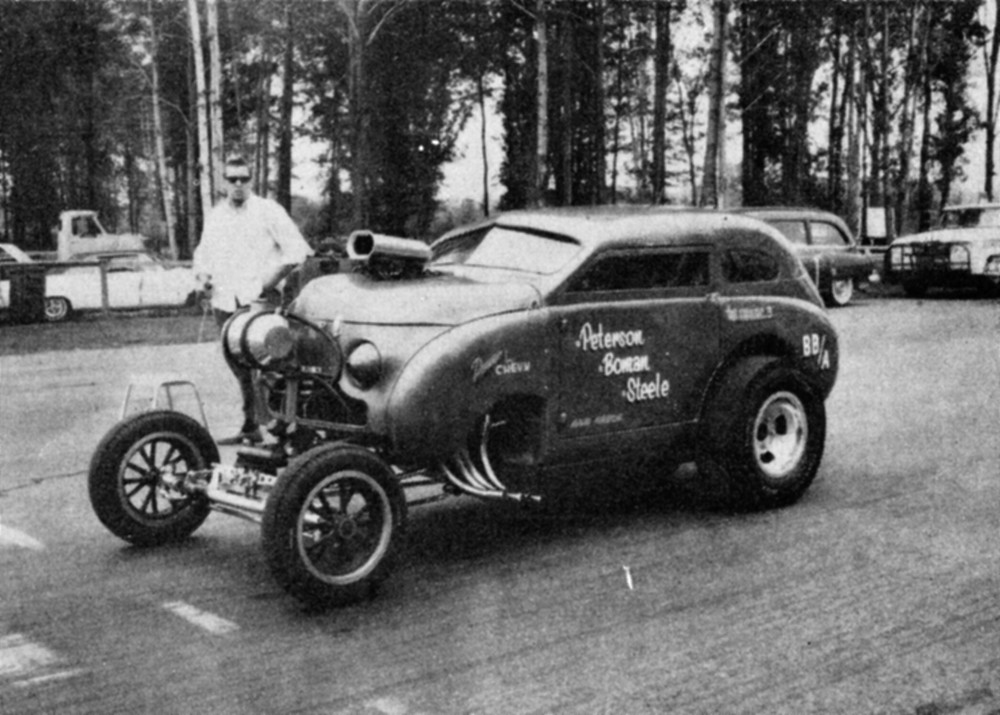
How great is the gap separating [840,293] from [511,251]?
61.1 feet

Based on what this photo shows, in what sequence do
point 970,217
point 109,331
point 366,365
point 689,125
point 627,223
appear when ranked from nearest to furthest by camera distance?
point 366,365
point 627,223
point 109,331
point 970,217
point 689,125

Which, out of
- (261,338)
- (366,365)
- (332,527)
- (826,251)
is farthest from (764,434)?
(826,251)

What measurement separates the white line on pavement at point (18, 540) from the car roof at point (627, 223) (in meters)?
2.99

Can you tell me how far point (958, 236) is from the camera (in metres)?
25.0

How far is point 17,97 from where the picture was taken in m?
45.3

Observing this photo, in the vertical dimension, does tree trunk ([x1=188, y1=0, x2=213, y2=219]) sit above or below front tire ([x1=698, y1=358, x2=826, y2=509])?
above

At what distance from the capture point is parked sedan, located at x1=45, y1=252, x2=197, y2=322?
22062 millimetres

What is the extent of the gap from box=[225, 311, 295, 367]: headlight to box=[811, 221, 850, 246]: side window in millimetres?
19313

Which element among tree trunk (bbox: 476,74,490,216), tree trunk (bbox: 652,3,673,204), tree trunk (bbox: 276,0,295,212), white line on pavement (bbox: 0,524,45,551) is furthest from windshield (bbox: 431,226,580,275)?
tree trunk (bbox: 476,74,490,216)

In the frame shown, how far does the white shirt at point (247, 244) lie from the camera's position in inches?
323

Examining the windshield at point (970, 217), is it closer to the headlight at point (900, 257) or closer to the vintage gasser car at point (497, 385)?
the headlight at point (900, 257)

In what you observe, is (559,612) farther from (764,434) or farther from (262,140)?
(262,140)

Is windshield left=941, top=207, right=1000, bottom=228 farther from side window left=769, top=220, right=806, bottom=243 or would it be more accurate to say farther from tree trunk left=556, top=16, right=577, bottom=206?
tree trunk left=556, top=16, right=577, bottom=206

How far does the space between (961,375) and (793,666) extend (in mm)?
9092
